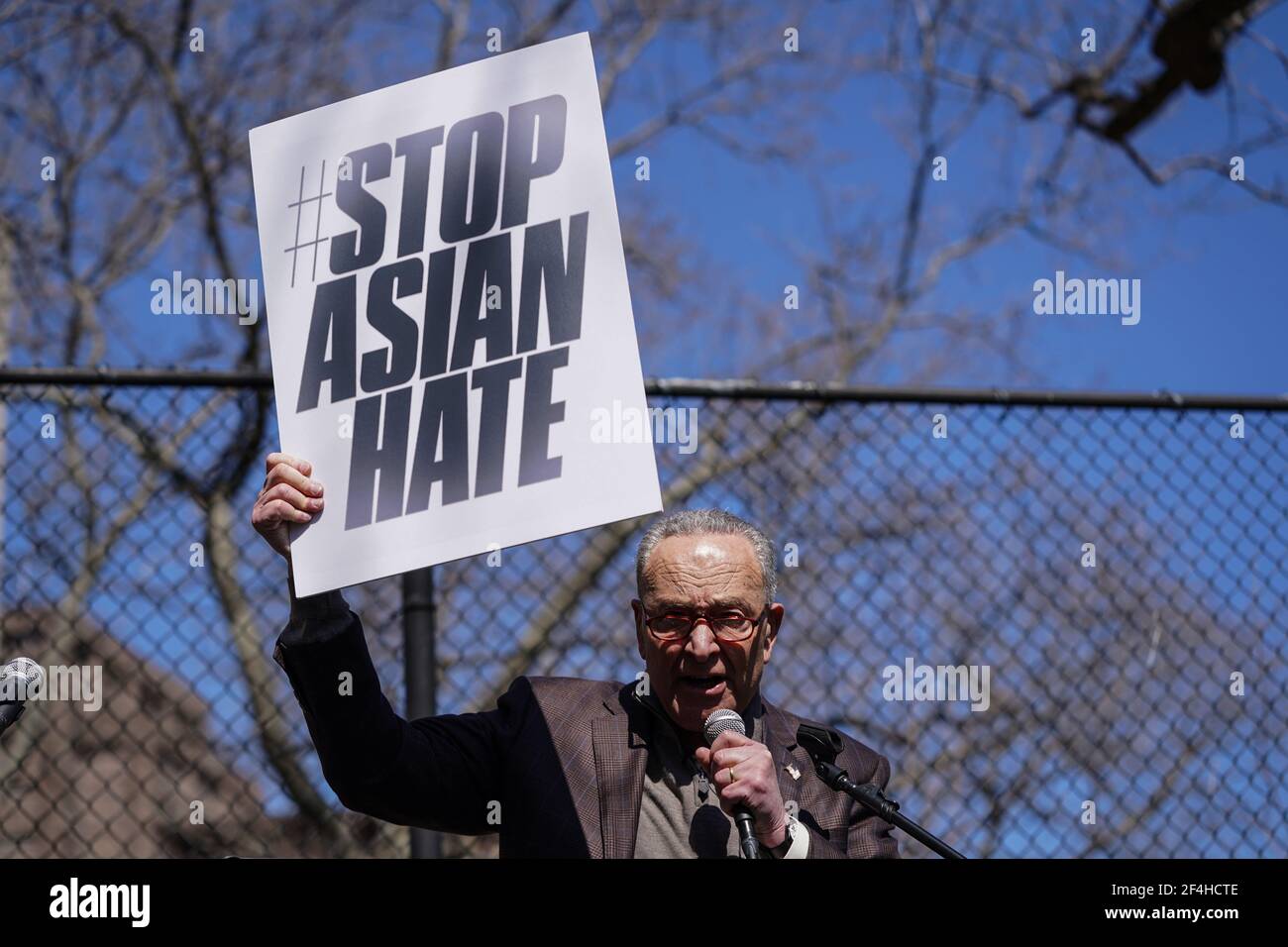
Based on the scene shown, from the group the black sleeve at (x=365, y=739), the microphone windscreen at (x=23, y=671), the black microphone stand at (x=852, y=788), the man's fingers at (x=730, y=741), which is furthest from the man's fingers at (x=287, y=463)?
the black microphone stand at (x=852, y=788)

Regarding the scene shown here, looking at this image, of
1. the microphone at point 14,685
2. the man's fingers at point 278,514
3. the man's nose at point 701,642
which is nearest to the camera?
the microphone at point 14,685

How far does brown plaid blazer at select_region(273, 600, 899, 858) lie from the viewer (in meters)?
2.44

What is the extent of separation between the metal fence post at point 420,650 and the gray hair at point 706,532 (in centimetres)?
61

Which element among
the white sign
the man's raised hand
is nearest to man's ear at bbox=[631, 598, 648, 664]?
the white sign

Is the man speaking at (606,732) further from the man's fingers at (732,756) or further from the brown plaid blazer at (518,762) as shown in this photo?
the man's fingers at (732,756)

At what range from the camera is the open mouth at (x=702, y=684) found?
2666mm

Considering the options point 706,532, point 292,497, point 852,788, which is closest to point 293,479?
point 292,497

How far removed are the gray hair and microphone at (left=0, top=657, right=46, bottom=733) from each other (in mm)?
1194

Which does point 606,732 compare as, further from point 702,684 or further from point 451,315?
point 451,315

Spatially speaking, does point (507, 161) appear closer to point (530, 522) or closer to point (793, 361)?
point (530, 522)

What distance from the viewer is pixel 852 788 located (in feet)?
7.19

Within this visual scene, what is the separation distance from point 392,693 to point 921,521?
8.55 ft

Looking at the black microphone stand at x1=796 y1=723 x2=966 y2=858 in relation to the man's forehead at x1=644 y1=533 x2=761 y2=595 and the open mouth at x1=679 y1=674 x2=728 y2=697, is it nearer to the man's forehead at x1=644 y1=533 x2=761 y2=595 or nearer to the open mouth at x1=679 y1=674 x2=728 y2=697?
the open mouth at x1=679 y1=674 x2=728 y2=697
